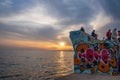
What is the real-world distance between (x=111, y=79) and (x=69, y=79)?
607cm

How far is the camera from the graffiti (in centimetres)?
2678

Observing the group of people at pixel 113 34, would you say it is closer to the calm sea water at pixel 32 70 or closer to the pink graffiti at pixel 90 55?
the pink graffiti at pixel 90 55

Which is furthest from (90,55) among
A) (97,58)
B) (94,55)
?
(97,58)

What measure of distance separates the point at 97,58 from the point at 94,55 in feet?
2.24

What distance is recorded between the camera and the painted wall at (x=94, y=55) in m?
26.8

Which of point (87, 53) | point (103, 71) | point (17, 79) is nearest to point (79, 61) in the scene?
point (87, 53)

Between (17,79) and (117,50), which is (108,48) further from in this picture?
(17,79)

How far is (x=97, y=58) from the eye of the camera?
2791cm

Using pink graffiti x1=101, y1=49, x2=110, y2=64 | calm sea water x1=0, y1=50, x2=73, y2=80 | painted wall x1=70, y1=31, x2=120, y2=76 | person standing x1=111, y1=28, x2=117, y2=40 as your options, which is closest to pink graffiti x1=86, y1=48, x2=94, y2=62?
painted wall x1=70, y1=31, x2=120, y2=76

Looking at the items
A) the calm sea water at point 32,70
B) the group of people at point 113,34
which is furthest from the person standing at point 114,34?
the calm sea water at point 32,70

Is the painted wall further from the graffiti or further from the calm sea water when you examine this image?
the calm sea water

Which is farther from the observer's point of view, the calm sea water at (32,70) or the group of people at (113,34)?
the calm sea water at (32,70)

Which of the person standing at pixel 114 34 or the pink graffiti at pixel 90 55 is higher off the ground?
the person standing at pixel 114 34

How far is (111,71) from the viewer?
26.6m
